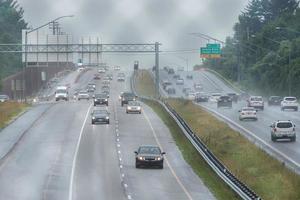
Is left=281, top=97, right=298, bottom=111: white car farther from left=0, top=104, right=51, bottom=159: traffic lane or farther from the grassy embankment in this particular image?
left=0, top=104, right=51, bottom=159: traffic lane

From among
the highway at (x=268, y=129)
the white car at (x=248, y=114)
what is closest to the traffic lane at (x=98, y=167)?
the highway at (x=268, y=129)

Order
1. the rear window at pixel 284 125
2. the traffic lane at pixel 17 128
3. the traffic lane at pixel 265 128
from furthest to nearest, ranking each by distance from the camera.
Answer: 1. the rear window at pixel 284 125
2. the traffic lane at pixel 17 128
3. the traffic lane at pixel 265 128

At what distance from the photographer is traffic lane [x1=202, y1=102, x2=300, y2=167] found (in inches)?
2517

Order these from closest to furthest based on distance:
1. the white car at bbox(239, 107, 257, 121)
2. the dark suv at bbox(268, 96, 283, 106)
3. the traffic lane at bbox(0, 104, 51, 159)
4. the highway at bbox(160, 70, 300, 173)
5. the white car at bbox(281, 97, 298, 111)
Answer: the highway at bbox(160, 70, 300, 173), the traffic lane at bbox(0, 104, 51, 159), the white car at bbox(239, 107, 257, 121), the white car at bbox(281, 97, 298, 111), the dark suv at bbox(268, 96, 283, 106)

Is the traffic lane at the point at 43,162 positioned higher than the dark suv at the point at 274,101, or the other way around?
the dark suv at the point at 274,101

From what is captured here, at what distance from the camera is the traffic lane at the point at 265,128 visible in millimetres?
63938

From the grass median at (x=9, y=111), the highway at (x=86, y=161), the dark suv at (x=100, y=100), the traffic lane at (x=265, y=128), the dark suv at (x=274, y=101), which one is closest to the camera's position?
the highway at (x=86, y=161)

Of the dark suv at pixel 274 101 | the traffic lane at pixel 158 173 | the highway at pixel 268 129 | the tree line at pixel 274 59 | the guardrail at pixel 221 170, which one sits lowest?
the traffic lane at pixel 158 173

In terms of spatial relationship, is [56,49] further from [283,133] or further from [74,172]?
[74,172]

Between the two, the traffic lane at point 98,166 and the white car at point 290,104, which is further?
the white car at point 290,104

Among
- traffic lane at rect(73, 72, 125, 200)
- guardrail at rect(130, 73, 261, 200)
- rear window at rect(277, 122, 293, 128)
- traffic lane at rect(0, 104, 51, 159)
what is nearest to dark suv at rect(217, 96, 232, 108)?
traffic lane at rect(0, 104, 51, 159)

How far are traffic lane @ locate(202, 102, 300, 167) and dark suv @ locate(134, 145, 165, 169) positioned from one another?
8566mm

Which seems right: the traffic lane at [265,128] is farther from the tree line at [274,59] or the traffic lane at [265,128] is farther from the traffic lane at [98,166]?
the tree line at [274,59]

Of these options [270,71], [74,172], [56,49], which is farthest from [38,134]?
[270,71]
